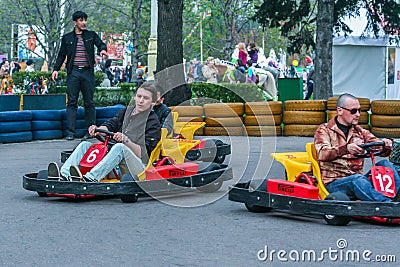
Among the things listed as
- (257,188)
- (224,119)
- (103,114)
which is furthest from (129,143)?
(224,119)

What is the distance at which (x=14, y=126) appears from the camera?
1459cm

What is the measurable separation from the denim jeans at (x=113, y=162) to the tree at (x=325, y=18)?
486 inches

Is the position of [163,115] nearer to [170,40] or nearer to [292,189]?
[292,189]

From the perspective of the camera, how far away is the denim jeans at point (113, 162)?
783 cm

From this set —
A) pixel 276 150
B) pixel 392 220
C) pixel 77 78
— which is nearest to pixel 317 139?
pixel 392 220

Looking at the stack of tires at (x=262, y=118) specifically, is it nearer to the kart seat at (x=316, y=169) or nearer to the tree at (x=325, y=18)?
the tree at (x=325, y=18)

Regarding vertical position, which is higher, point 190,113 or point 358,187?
point 190,113

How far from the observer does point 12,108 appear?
625 inches

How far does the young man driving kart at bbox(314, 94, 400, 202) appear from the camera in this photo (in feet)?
22.4

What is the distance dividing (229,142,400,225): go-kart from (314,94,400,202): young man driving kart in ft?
0.23

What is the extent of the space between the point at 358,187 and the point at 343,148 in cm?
35

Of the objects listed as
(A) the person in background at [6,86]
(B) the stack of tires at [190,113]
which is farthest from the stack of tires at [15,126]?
(A) the person in background at [6,86]

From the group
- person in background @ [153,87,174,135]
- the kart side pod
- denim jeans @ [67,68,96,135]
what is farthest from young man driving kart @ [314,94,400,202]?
denim jeans @ [67,68,96,135]

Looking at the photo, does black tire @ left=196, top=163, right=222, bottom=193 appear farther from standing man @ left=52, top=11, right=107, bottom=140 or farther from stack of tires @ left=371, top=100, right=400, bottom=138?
stack of tires @ left=371, top=100, right=400, bottom=138
